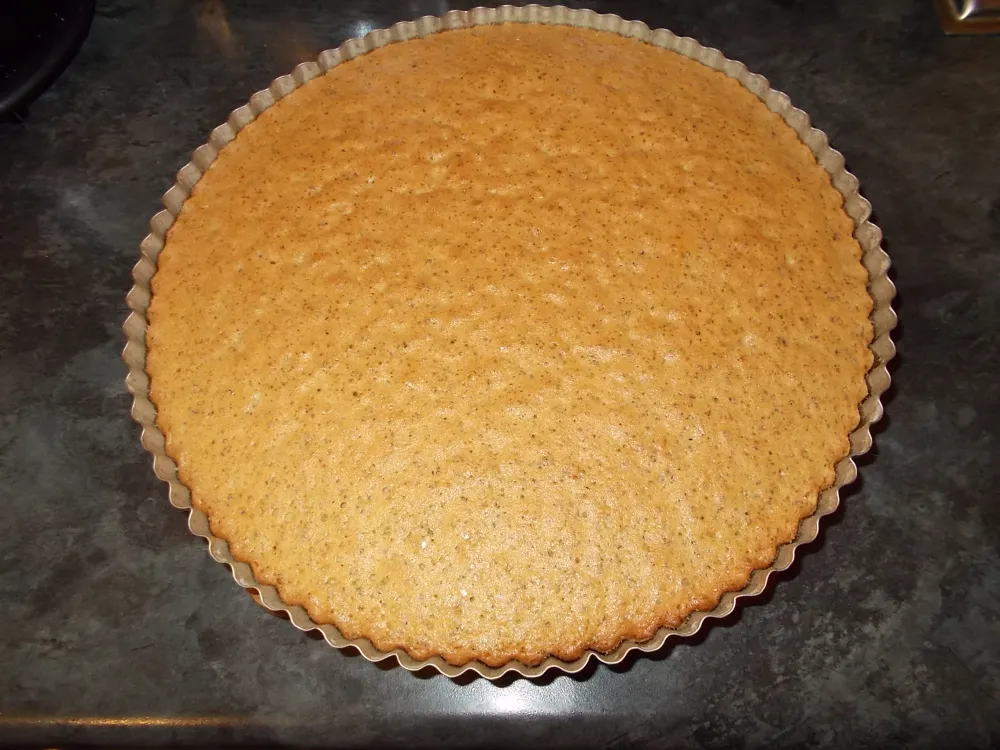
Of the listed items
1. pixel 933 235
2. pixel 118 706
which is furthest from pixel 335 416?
pixel 933 235

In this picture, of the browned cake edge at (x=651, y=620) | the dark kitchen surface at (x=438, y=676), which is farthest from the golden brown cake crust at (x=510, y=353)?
the dark kitchen surface at (x=438, y=676)

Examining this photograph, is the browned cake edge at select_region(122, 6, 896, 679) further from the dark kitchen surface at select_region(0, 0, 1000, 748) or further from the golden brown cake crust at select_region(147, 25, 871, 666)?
the dark kitchen surface at select_region(0, 0, 1000, 748)

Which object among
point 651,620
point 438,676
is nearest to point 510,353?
point 651,620

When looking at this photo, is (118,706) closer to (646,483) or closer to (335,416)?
(335,416)

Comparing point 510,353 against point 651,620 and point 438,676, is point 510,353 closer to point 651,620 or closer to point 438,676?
point 651,620

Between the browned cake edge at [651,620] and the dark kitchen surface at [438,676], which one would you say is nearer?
the browned cake edge at [651,620]

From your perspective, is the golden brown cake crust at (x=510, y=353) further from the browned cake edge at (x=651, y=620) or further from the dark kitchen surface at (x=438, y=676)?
the dark kitchen surface at (x=438, y=676)
